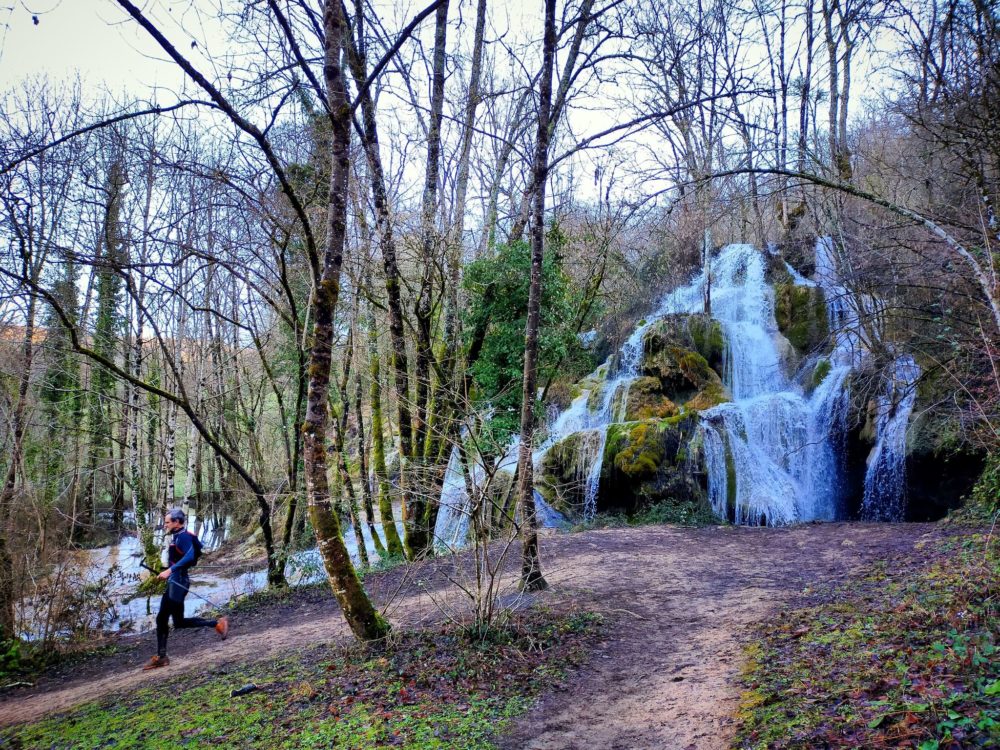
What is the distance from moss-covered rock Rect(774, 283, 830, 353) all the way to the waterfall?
4.57 metres

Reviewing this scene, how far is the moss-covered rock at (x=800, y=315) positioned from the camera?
57.2 feet

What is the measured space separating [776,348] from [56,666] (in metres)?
17.4

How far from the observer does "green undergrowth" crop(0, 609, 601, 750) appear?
13.2 feet

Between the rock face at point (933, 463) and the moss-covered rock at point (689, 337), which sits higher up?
the moss-covered rock at point (689, 337)

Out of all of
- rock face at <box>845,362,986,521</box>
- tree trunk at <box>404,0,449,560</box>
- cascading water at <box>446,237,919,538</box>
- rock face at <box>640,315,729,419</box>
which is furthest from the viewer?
rock face at <box>640,315,729,419</box>

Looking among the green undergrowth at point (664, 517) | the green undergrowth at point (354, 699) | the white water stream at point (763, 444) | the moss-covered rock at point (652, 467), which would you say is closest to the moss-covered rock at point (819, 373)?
the white water stream at point (763, 444)

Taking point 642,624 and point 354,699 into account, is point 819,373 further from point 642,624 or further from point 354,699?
point 354,699

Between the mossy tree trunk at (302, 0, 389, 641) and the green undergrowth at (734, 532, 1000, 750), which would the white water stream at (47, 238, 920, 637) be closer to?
the mossy tree trunk at (302, 0, 389, 641)

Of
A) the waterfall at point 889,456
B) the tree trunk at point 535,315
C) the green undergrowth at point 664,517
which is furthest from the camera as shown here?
the green undergrowth at point 664,517

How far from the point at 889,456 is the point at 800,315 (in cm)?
675

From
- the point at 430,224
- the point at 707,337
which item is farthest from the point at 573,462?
the point at 430,224

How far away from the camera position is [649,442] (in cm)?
1378

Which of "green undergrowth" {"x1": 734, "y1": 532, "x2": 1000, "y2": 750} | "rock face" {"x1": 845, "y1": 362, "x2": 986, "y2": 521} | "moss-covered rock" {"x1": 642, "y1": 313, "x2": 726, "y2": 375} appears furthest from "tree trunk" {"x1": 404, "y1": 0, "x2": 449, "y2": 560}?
"moss-covered rock" {"x1": 642, "y1": 313, "x2": 726, "y2": 375}

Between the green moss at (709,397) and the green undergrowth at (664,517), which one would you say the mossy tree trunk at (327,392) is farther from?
the green moss at (709,397)
